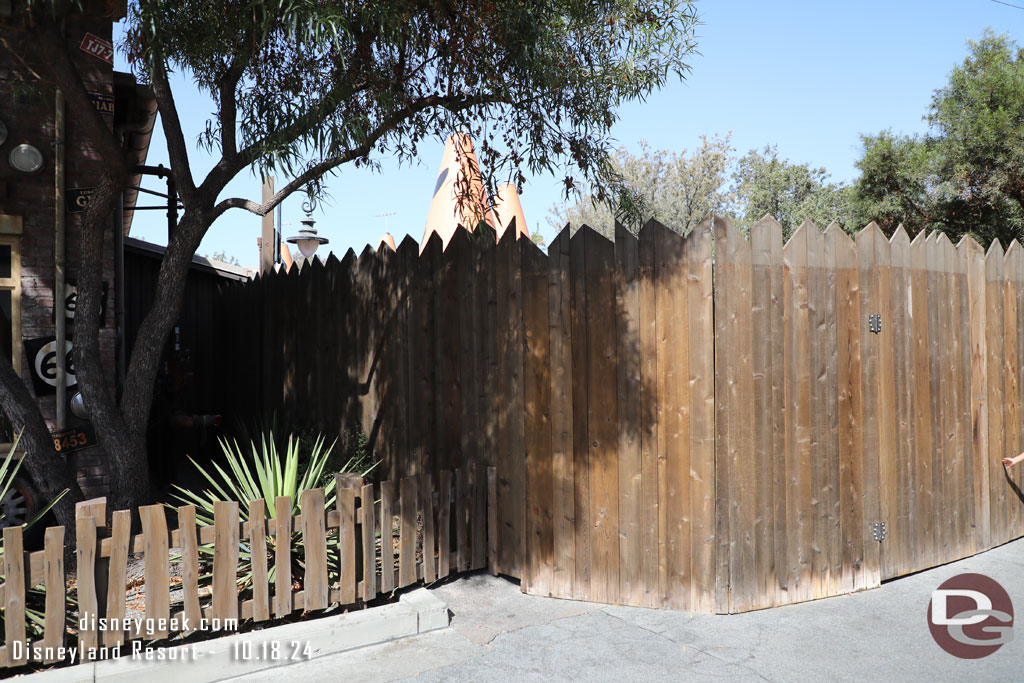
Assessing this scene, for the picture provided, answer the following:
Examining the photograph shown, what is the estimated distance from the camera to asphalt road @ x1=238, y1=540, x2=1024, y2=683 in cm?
394

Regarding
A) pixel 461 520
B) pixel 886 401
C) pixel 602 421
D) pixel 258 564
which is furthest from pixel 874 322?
pixel 258 564

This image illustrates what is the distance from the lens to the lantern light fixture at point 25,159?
6.20 m

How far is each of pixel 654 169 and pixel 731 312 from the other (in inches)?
1324

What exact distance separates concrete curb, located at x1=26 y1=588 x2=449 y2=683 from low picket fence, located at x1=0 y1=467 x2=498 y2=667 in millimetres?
155

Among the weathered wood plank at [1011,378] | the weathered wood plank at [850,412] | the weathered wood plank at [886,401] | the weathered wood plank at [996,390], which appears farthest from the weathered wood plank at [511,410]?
the weathered wood plank at [1011,378]

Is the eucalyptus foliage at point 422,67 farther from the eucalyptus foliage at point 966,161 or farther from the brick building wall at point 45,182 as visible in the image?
the eucalyptus foliage at point 966,161

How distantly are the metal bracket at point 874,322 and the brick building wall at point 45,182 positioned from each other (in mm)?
6313

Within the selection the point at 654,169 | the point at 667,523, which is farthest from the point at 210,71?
the point at 654,169

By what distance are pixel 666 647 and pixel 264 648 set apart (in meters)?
2.28

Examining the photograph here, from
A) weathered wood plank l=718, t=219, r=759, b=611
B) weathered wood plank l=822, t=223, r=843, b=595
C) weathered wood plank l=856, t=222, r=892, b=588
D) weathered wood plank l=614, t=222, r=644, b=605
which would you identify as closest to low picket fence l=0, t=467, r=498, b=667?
weathered wood plank l=614, t=222, r=644, b=605

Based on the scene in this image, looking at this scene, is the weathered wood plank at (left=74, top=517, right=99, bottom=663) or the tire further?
the tire

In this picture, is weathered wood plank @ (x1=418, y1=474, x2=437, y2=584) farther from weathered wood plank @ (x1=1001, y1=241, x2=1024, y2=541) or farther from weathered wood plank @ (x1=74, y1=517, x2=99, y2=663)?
weathered wood plank @ (x1=1001, y1=241, x2=1024, y2=541)

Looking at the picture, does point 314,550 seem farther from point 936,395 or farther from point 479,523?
point 936,395

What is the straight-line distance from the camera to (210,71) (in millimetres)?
6160
